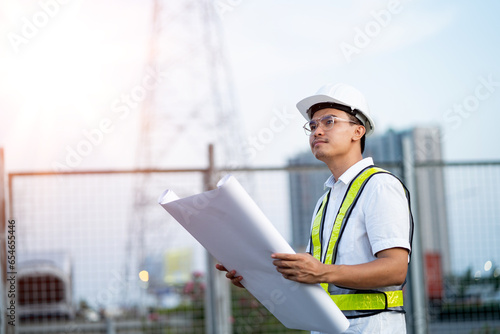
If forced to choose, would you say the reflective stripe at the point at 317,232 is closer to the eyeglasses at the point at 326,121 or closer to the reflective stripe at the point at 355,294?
the reflective stripe at the point at 355,294

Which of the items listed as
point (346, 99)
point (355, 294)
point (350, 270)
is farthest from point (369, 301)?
point (346, 99)

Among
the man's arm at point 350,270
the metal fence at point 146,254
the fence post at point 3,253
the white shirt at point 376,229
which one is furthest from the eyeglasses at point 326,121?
the fence post at point 3,253

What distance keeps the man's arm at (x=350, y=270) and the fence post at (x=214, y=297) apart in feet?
11.1

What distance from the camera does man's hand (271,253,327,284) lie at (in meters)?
2.15

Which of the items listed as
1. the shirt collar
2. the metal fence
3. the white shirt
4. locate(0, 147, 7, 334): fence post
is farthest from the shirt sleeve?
locate(0, 147, 7, 334): fence post

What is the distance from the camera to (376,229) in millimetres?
2359

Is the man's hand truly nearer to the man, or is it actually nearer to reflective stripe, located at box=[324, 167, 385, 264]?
the man

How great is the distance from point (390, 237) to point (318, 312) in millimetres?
376

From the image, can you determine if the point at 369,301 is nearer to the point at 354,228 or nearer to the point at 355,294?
the point at 355,294

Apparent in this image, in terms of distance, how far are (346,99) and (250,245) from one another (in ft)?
2.64

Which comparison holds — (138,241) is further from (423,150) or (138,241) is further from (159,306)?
(423,150)

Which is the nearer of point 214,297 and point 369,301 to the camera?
point 369,301

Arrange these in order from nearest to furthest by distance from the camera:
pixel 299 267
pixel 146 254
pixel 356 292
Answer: pixel 299 267
pixel 356 292
pixel 146 254

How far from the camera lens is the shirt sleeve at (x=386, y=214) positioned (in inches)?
91.6
